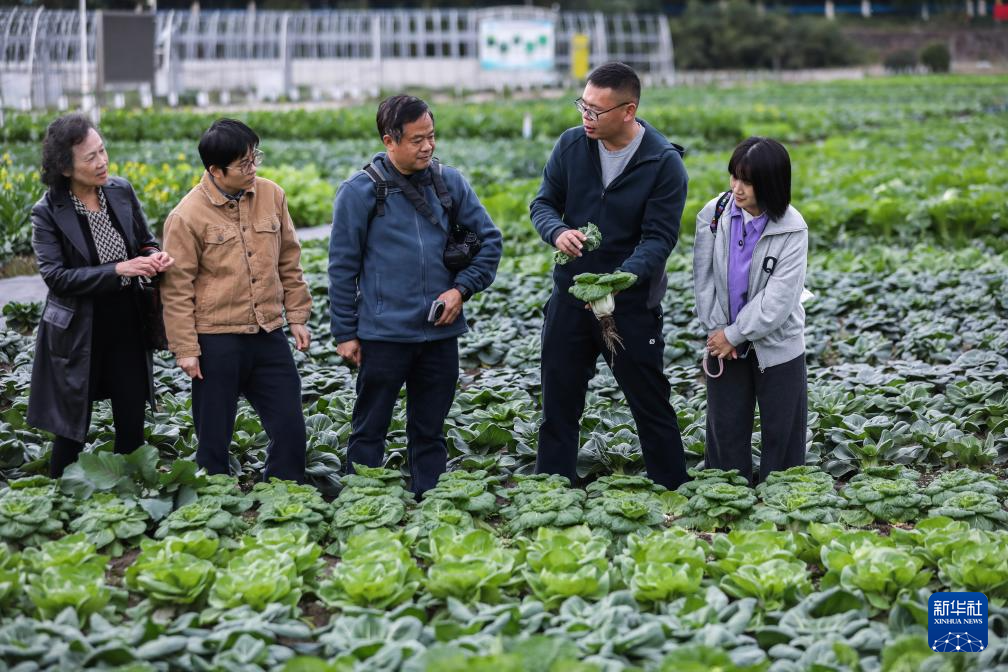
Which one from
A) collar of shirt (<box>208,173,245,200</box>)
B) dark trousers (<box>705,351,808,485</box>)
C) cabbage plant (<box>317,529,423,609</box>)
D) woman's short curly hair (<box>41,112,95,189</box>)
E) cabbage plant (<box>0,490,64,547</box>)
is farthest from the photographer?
dark trousers (<box>705,351,808,485</box>)

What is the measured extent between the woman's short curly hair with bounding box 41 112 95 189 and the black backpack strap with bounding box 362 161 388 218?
3.50 feet

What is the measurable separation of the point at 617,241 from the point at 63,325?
2.16 meters

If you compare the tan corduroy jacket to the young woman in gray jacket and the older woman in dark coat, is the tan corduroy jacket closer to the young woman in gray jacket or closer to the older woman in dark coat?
the older woman in dark coat

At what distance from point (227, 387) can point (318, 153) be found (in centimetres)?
1403

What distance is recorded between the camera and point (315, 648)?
10.3ft

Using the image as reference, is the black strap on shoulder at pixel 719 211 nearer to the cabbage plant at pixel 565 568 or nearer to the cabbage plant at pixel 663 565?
the cabbage plant at pixel 663 565

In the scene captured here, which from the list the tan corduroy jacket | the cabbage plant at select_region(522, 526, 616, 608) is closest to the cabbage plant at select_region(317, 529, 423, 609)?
the cabbage plant at select_region(522, 526, 616, 608)

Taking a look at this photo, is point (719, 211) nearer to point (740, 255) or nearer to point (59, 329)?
point (740, 255)

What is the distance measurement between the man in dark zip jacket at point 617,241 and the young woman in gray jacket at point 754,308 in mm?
186

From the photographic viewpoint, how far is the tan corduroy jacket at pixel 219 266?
432 centimetres

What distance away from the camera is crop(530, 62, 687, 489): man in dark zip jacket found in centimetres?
434

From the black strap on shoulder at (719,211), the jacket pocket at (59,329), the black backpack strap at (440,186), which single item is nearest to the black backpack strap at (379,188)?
the black backpack strap at (440,186)

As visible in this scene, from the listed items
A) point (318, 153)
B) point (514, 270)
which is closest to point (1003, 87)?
point (318, 153)

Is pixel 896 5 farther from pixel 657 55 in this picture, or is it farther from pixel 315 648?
pixel 315 648
